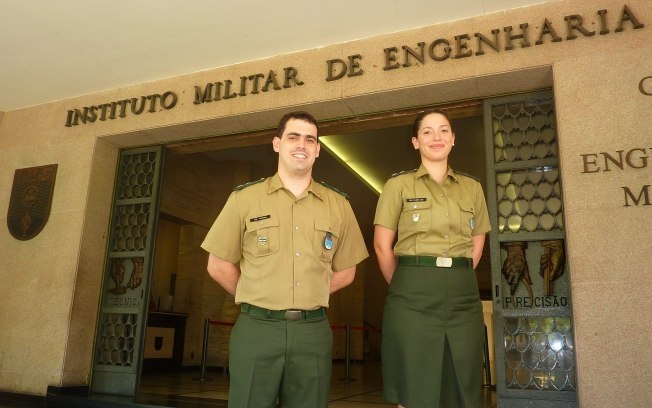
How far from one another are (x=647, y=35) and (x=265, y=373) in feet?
11.1

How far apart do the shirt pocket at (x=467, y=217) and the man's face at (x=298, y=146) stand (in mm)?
805

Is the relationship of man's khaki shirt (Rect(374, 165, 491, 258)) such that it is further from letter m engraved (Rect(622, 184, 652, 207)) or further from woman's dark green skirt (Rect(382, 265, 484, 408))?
letter m engraved (Rect(622, 184, 652, 207))

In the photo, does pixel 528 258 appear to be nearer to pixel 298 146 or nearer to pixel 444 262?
pixel 444 262

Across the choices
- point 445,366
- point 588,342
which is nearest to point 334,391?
point 588,342

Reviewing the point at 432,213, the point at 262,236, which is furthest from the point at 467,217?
the point at 262,236

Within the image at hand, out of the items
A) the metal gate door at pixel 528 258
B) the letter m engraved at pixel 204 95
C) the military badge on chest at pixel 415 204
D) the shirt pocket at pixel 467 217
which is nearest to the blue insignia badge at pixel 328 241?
the military badge on chest at pixel 415 204

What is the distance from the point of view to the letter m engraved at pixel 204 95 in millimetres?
5082

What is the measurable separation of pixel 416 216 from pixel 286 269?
74cm

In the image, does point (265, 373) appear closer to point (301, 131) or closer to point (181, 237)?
point (301, 131)

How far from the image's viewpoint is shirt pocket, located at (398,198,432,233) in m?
2.62

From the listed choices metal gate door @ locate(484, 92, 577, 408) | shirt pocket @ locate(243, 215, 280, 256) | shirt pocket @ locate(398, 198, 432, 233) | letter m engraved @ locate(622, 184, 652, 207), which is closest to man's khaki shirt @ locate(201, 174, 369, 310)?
shirt pocket @ locate(243, 215, 280, 256)

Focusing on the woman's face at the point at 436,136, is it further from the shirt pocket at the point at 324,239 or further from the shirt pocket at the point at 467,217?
the shirt pocket at the point at 324,239

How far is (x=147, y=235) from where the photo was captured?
17.8 feet

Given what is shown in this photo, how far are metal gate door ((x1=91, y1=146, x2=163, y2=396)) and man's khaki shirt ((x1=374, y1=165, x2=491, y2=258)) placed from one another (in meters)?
3.39
